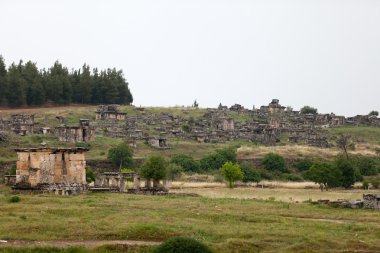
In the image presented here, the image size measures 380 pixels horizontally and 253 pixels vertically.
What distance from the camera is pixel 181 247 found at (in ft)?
72.3

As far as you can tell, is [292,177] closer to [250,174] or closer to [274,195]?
[250,174]

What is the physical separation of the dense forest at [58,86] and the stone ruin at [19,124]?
9.70 meters

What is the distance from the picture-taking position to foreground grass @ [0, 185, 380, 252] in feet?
86.4

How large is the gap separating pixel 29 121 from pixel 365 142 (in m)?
42.1

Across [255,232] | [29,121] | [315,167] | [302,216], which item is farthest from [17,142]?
[255,232]

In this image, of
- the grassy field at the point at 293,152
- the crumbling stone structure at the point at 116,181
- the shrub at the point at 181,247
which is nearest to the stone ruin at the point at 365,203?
the crumbling stone structure at the point at 116,181

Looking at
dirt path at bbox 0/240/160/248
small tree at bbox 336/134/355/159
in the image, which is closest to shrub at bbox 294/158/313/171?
small tree at bbox 336/134/355/159

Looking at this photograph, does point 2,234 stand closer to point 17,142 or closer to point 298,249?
point 298,249

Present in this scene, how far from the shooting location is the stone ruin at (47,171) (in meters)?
43.0

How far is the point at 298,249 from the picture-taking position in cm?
2547

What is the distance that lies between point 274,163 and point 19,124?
91.7 feet

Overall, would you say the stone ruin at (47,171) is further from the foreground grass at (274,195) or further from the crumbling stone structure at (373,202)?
the crumbling stone structure at (373,202)

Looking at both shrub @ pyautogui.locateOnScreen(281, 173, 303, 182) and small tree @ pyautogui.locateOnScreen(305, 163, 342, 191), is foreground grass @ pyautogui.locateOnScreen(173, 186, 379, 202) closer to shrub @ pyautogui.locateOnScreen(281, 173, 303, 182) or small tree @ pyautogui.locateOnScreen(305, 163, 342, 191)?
small tree @ pyautogui.locateOnScreen(305, 163, 342, 191)

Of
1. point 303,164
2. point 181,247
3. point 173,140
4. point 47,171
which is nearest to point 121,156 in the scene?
point 173,140
